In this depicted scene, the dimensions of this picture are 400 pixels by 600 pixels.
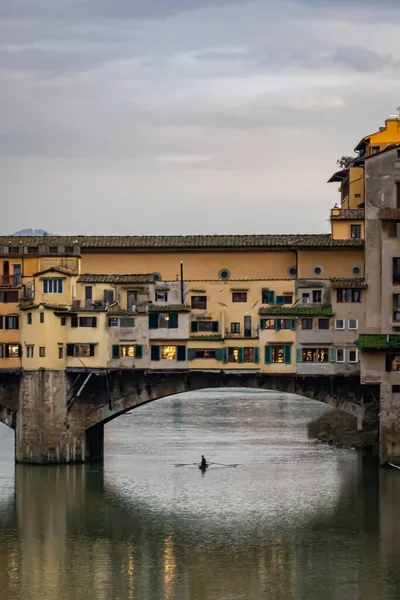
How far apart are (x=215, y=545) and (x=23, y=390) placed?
1966 cm

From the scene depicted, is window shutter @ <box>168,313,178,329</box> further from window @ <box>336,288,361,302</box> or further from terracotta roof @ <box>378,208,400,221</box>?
terracotta roof @ <box>378,208,400,221</box>

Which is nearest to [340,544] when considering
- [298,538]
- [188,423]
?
[298,538]

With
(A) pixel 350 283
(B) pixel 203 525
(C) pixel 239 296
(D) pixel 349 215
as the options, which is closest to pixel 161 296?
(C) pixel 239 296

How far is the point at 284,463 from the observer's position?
7069 cm

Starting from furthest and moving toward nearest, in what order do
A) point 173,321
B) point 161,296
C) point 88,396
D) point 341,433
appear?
1. point 341,433
2. point 161,296
3. point 88,396
4. point 173,321

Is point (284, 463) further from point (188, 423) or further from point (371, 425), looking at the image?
point (188, 423)

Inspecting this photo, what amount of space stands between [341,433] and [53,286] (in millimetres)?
20037

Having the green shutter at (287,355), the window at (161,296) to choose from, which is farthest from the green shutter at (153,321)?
the green shutter at (287,355)

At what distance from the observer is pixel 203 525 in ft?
181

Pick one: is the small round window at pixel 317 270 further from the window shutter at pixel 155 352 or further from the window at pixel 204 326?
the window shutter at pixel 155 352

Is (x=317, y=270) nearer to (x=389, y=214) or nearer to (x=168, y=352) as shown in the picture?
(x=389, y=214)

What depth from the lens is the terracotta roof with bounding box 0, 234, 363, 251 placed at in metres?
70.4

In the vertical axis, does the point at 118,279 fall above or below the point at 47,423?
above

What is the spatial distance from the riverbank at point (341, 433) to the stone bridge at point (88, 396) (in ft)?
14.7
